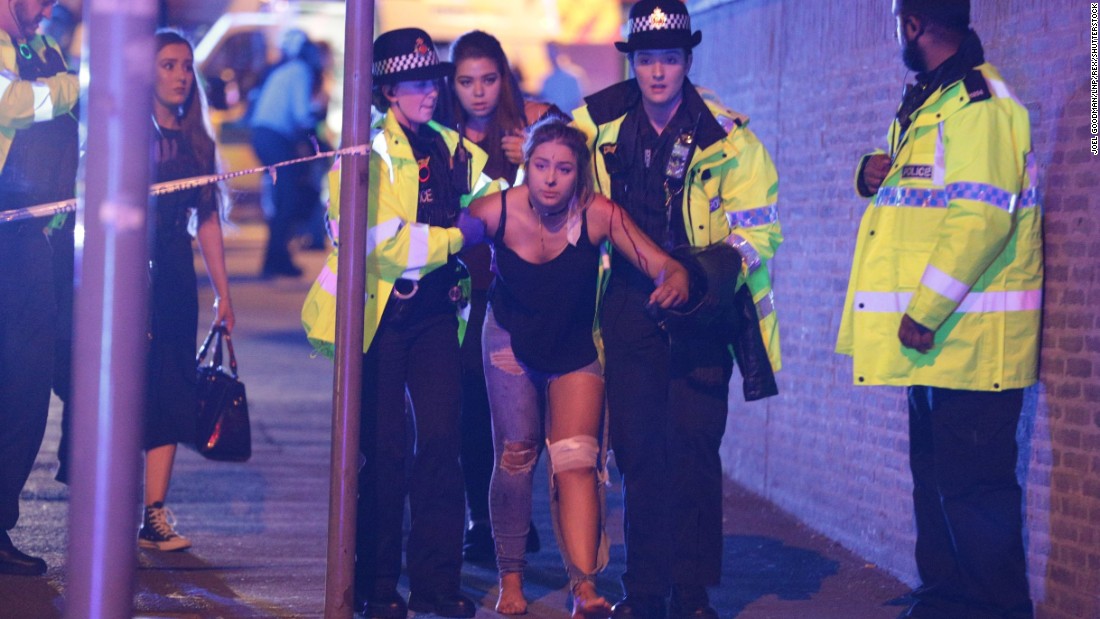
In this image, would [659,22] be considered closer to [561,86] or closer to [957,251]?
[957,251]

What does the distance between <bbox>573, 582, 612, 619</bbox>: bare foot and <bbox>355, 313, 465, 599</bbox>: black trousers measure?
18.0 inches

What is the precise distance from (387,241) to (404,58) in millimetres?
716

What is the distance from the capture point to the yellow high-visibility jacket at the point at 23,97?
5543mm

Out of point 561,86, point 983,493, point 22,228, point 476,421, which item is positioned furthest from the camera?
point 561,86

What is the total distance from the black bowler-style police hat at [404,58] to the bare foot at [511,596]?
73.9 inches

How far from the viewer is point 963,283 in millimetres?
4996

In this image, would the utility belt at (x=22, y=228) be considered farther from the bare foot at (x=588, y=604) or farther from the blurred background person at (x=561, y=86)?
the blurred background person at (x=561, y=86)

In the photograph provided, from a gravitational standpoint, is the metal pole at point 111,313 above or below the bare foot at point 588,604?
above

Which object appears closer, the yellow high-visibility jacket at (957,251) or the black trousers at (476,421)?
the yellow high-visibility jacket at (957,251)

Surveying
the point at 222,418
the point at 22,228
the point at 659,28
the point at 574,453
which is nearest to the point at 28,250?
the point at 22,228

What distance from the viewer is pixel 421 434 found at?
217 inches

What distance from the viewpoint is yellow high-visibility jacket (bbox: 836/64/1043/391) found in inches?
196

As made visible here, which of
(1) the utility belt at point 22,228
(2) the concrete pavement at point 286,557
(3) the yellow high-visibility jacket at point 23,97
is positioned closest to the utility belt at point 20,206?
(1) the utility belt at point 22,228

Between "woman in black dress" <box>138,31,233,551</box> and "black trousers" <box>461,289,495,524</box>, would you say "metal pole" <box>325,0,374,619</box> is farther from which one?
"woman in black dress" <box>138,31,233,551</box>
